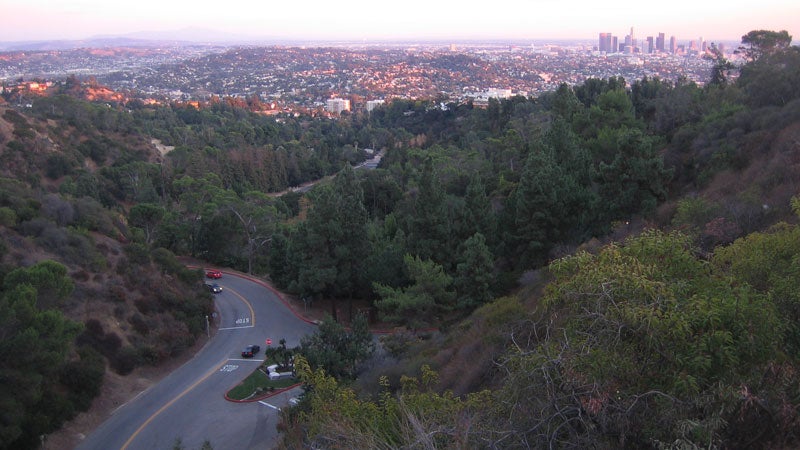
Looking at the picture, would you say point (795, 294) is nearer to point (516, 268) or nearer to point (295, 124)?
point (516, 268)

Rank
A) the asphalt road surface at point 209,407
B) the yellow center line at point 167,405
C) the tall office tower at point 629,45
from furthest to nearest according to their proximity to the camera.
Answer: the tall office tower at point 629,45
the yellow center line at point 167,405
the asphalt road surface at point 209,407

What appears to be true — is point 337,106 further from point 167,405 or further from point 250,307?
point 167,405

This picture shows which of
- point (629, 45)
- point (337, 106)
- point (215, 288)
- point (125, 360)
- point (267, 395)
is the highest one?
point (629, 45)

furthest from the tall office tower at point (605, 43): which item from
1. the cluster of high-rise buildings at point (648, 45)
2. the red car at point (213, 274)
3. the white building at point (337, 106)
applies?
the red car at point (213, 274)

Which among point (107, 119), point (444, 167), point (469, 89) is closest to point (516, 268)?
point (444, 167)

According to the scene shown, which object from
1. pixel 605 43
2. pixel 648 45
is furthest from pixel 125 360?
pixel 605 43

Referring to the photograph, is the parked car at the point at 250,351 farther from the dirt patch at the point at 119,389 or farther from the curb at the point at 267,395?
the curb at the point at 267,395
